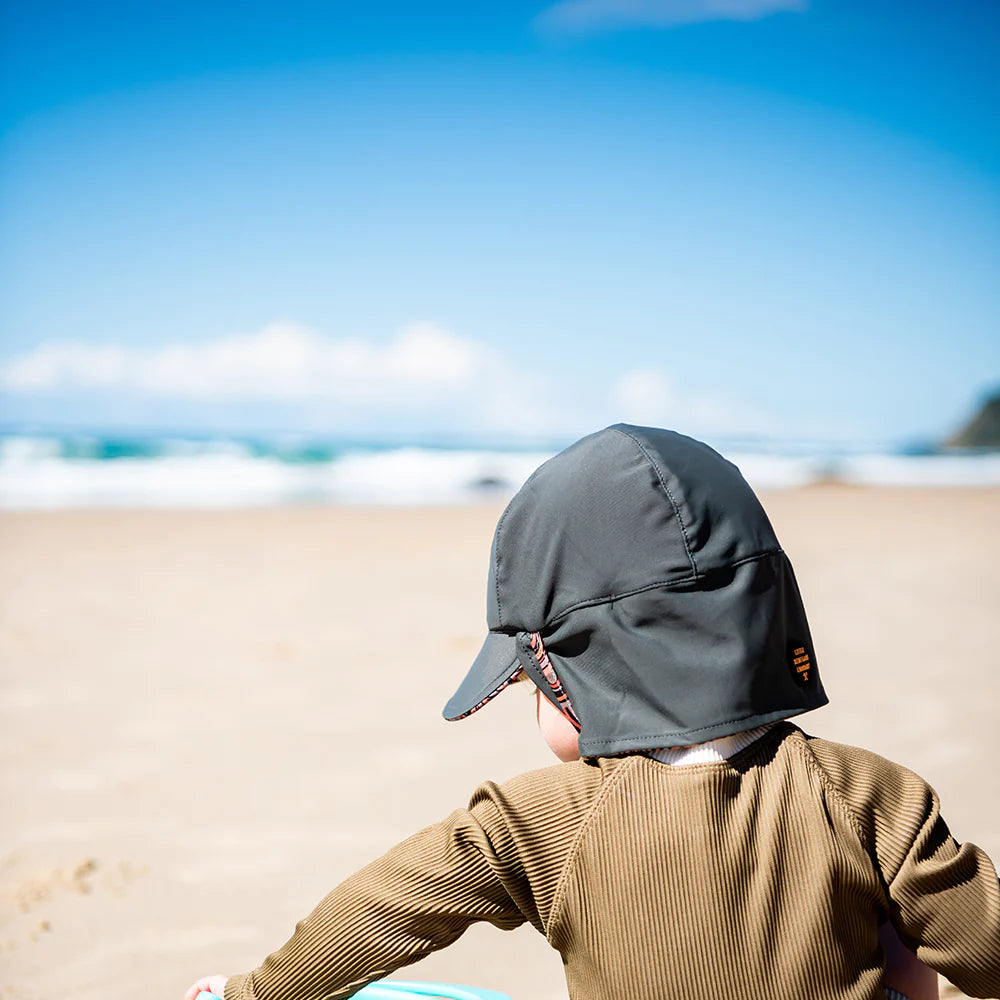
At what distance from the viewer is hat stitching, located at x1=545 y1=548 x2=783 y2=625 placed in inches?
42.5

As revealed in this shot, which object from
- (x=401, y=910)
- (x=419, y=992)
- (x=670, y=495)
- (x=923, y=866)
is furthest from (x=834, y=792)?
(x=419, y=992)

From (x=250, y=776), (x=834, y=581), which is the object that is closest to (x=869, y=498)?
(x=834, y=581)

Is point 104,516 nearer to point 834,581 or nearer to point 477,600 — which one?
point 477,600

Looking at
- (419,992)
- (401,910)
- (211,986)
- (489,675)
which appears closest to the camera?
(401,910)

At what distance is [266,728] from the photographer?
11.9 feet

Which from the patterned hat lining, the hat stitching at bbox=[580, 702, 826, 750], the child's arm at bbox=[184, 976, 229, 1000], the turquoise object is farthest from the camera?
the turquoise object

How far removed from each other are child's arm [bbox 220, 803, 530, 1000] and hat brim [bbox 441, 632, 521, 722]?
16 centimetres

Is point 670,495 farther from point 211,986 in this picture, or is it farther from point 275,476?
point 275,476

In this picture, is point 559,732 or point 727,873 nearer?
point 727,873

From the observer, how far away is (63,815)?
2844 mm

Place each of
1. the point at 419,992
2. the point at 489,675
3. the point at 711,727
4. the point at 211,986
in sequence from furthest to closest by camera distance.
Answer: the point at 419,992
the point at 211,986
the point at 489,675
the point at 711,727

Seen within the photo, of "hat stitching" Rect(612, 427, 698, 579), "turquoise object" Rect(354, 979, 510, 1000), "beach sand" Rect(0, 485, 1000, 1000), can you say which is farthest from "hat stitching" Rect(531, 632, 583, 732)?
"beach sand" Rect(0, 485, 1000, 1000)

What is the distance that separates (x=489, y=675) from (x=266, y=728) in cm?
259

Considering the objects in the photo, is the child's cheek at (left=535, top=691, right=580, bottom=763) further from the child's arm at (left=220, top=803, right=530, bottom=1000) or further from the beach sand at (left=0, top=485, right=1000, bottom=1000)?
the beach sand at (left=0, top=485, right=1000, bottom=1000)
